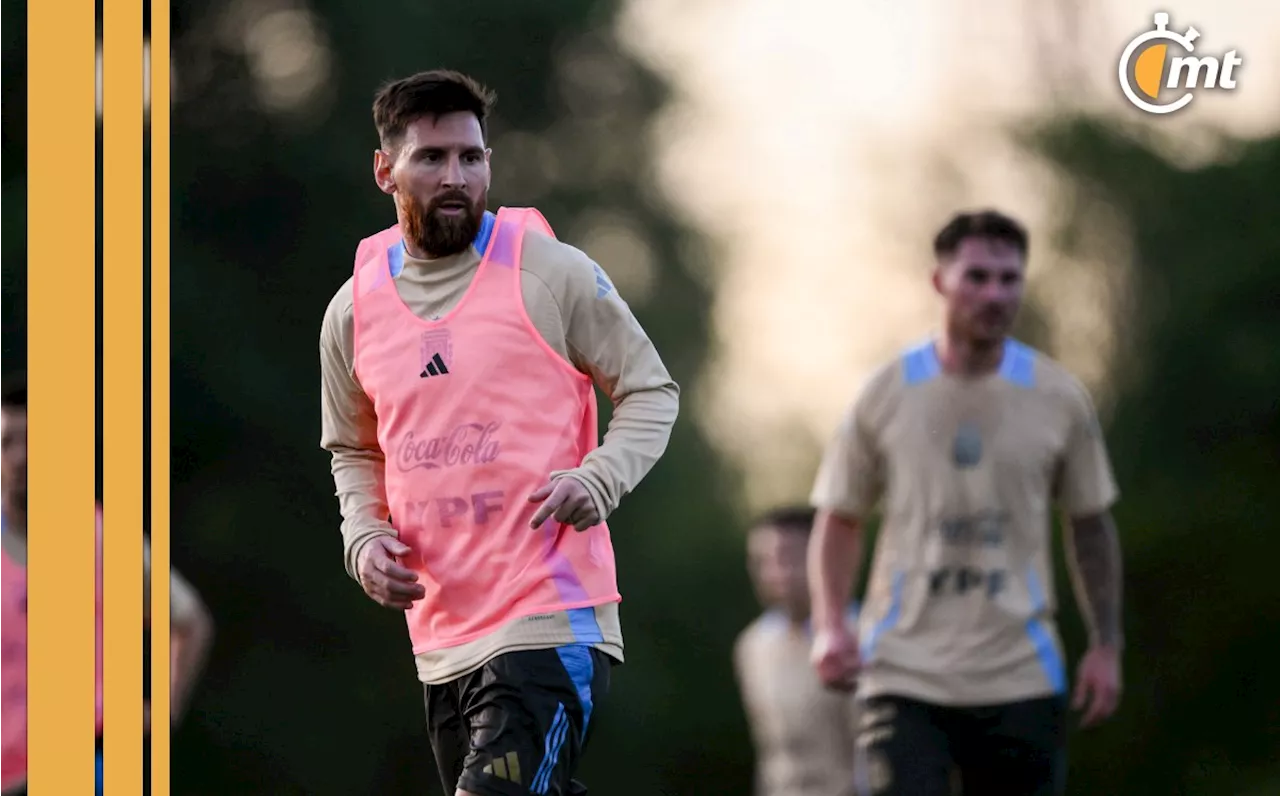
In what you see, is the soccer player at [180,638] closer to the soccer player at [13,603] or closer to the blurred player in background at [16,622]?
the blurred player in background at [16,622]

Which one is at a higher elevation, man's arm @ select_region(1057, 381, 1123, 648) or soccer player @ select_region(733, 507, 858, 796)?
man's arm @ select_region(1057, 381, 1123, 648)

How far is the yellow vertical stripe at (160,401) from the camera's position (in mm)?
4520

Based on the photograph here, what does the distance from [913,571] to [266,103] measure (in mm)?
5089

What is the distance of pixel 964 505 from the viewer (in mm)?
3701

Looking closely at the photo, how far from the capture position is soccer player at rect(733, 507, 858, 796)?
471 centimetres

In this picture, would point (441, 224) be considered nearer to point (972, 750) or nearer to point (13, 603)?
point (972, 750)

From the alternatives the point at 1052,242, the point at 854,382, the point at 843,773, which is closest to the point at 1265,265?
the point at 1052,242

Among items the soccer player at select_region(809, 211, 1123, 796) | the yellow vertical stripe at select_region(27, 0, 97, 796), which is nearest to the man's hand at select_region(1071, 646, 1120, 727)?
the soccer player at select_region(809, 211, 1123, 796)

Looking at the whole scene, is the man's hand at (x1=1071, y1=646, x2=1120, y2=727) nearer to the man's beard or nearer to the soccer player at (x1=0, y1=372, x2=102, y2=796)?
the man's beard

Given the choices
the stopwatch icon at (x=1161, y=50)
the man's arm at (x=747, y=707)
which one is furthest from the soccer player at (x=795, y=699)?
the man's arm at (x=747, y=707)

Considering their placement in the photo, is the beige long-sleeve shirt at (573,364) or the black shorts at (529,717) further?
the beige long-sleeve shirt at (573,364)

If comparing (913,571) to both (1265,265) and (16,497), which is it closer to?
(16,497)

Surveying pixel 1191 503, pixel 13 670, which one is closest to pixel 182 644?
pixel 13 670

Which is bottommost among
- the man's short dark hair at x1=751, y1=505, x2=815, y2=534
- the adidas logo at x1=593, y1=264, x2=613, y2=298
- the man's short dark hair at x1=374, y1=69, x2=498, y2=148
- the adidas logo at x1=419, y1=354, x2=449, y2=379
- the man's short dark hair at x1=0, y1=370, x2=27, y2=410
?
the man's short dark hair at x1=751, y1=505, x2=815, y2=534
